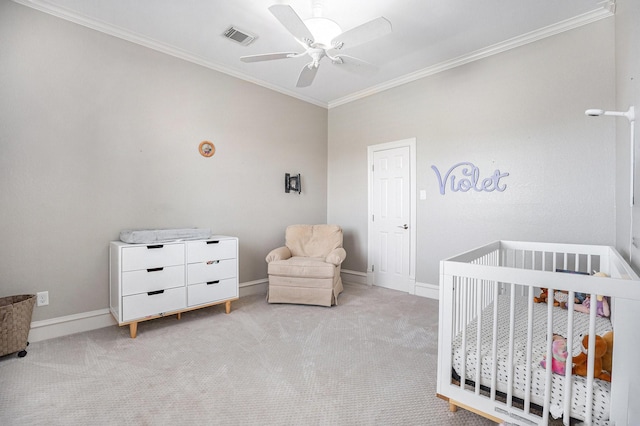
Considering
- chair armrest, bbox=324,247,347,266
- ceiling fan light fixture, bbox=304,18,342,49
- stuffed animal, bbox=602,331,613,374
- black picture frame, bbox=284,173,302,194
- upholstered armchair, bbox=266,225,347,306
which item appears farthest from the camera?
black picture frame, bbox=284,173,302,194

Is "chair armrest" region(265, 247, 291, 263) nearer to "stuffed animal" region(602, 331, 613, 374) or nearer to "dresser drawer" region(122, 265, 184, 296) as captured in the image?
"dresser drawer" region(122, 265, 184, 296)

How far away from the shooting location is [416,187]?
3.61m

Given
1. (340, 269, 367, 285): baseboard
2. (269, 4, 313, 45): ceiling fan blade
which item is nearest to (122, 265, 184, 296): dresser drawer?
(269, 4, 313, 45): ceiling fan blade

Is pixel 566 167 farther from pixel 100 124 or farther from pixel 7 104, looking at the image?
pixel 7 104

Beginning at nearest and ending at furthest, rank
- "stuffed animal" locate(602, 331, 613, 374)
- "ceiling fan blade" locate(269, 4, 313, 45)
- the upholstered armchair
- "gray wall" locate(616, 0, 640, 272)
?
"stuffed animal" locate(602, 331, 613, 374) → "gray wall" locate(616, 0, 640, 272) → "ceiling fan blade" locate(269, 4, 313, 45) → the upholstered armchair

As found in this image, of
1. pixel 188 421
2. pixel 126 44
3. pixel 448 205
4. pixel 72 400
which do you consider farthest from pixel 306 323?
pixel 126 44

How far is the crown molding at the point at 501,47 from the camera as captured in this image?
244cm

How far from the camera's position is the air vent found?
2671mm

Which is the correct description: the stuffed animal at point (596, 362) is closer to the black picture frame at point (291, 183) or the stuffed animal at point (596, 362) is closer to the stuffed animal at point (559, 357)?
the stuffed animal at point (559, 357)

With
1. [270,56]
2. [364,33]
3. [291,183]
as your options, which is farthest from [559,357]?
[291,183]

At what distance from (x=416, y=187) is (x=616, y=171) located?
1721mm

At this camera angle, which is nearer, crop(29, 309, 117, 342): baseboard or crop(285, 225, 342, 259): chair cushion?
crop(29, 309, 117, 342): baseboard

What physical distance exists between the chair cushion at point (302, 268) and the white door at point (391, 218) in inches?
41.0

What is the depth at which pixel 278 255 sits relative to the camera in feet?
11.0
